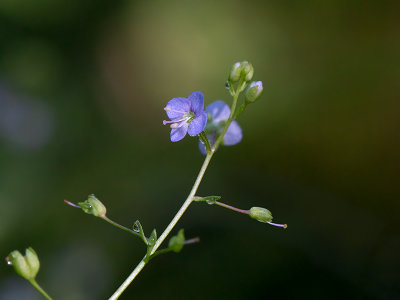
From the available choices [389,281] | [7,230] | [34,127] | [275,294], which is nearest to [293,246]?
Answer: [275,294]

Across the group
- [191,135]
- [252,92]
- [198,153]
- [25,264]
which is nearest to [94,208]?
[25,264]

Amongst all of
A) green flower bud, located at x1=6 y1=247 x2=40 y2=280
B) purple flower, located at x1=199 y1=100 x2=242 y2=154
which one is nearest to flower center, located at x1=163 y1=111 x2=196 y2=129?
purple flower, located at x1=199 y1=100 x2=242 y2=154

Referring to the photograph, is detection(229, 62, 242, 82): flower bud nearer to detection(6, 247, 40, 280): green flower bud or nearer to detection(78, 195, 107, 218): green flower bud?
detection(78, 195, 107, 218): green flower bud

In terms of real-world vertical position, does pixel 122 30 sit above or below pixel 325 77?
above

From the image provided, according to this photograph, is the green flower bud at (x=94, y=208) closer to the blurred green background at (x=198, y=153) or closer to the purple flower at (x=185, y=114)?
the purple flower at (x=185, y=114)

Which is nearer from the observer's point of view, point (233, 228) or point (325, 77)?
point (233, 228)

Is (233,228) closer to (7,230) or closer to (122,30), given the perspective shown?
(7,230)
